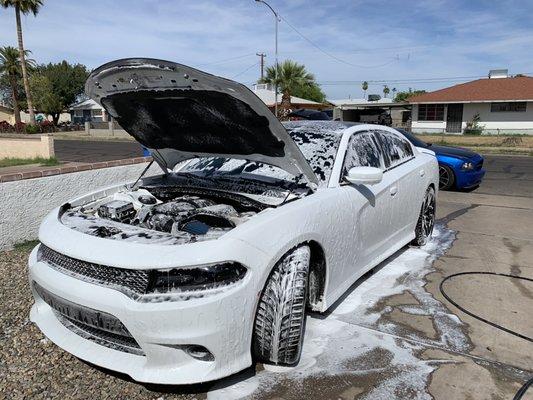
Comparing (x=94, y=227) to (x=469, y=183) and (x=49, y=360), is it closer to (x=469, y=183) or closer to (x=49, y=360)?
(x=49, y=360)

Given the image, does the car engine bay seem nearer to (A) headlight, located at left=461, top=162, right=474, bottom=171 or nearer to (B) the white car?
(B) the white car

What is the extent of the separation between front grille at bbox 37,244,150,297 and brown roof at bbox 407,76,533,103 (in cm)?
3095

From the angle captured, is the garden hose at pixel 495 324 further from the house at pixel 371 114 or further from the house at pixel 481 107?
the house at pixel 481 107

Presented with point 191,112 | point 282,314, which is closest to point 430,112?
point 191,112

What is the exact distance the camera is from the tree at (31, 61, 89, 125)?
5112 centimetres

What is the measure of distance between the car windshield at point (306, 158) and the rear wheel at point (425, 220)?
1.73 m

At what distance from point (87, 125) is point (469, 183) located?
1464 inches

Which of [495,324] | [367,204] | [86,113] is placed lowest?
[495,324]

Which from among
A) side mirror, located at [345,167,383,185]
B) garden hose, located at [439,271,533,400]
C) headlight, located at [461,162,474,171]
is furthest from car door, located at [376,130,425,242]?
headlight, located at [461,162,474,171]

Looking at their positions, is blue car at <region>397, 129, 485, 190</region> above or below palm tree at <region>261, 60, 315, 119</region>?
below

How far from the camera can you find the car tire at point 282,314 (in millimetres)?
2693

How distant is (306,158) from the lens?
3.81 meters

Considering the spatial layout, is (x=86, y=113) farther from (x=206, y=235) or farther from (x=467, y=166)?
(x=206, y=235)

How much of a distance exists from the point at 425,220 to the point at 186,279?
12.6ft
